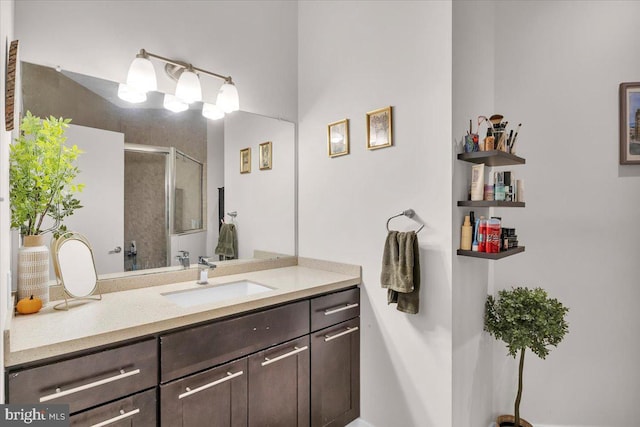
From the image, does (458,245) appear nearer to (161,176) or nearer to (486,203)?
(486,203)

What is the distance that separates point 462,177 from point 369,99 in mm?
716

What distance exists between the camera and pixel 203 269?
6.53 ft

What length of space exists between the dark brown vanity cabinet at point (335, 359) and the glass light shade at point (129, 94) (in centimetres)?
141

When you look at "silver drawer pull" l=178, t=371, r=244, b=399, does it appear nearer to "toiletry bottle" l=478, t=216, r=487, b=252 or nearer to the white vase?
the white vase

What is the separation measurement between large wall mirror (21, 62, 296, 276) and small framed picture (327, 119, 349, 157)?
1.18ft

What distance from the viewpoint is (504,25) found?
207 cm

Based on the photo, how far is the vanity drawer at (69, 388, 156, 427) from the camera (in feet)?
3.72

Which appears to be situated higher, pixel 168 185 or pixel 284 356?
pixel 168 185

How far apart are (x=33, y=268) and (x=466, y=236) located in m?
1.86

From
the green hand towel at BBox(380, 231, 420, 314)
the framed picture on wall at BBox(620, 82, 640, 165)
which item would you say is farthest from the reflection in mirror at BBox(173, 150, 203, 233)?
the framed picture on wall at BBox(620, 82, 640, 165)

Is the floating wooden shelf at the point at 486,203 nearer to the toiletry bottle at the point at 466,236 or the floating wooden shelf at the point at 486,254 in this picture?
the toiletry bottle at the point at 466,236

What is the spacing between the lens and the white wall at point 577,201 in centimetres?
195
